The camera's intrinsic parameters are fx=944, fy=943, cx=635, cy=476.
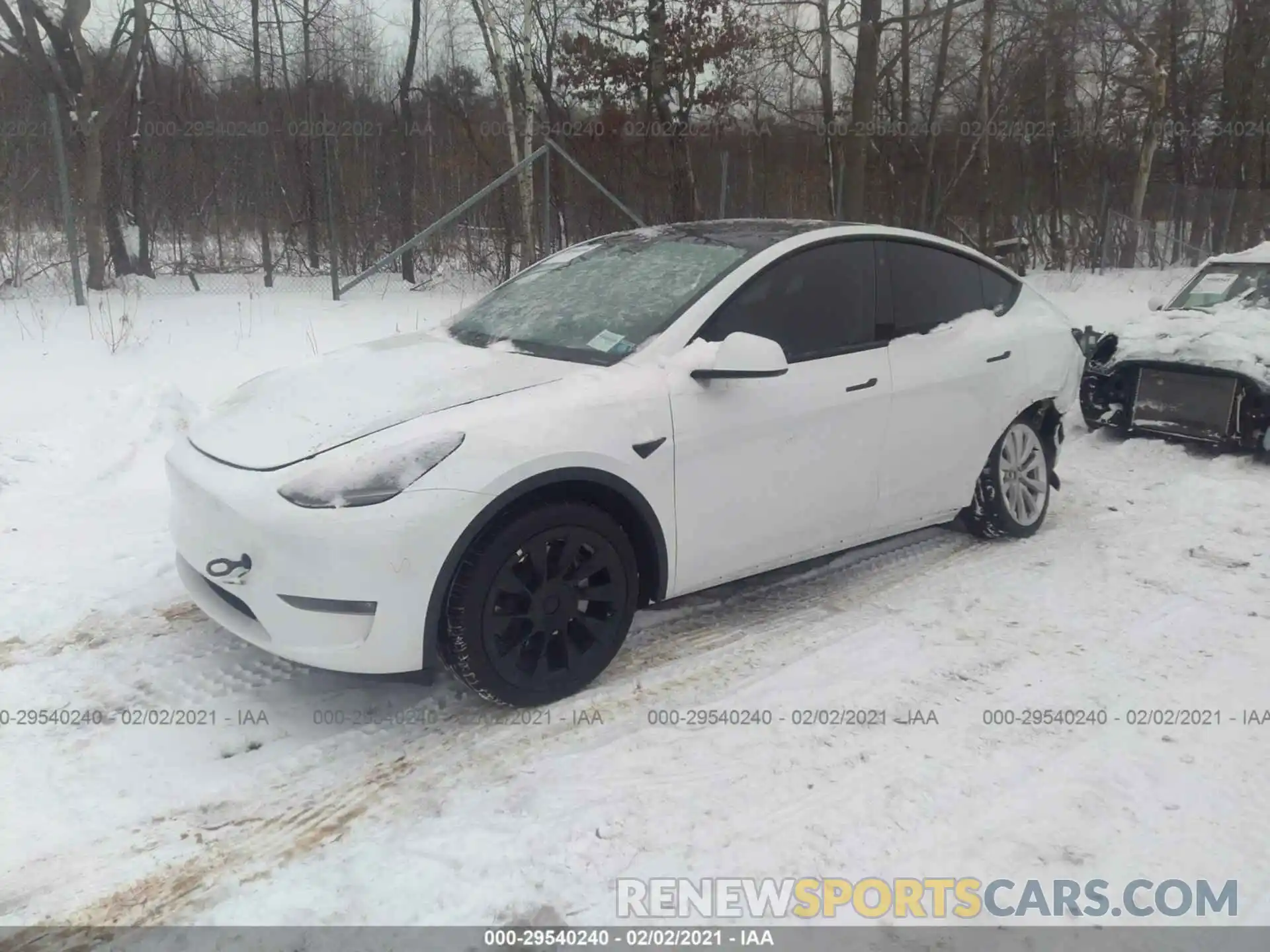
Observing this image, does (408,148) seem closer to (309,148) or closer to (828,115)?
(309,148)

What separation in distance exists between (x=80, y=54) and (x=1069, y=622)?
38.4ft

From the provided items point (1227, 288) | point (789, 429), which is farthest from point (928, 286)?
point (1227, 288)

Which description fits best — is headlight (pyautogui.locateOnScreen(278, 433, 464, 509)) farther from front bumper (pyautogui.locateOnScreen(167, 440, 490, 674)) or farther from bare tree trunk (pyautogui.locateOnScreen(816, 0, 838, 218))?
bare tree trunk (pyautogui.locateOnScreen(816, 0, 838, 218))

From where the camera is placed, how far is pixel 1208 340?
675 cm

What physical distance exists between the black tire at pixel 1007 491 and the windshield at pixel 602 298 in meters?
1.92

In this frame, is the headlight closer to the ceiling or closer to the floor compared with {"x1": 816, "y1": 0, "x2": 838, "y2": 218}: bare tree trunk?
closer to the floor

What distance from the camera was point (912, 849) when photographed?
2674 millimetres

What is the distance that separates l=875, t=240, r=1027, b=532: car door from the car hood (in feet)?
5.46

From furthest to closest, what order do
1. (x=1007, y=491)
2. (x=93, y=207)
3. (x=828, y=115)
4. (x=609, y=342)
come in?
(x=828, y=115)
(x=93, y=207)
(x=1007, y=491)
(x=609, y=342)

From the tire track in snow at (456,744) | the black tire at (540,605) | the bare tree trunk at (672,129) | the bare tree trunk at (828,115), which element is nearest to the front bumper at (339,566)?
the black tire at (540,605)

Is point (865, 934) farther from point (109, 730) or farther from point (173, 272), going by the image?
point (173, 272)

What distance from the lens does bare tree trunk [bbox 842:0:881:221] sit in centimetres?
1148

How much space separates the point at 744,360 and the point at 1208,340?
16.1 ft

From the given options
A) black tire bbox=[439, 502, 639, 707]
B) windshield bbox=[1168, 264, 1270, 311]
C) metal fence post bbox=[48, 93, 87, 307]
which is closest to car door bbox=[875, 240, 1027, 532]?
black tire bbox=[439, 502, 639, 707]
